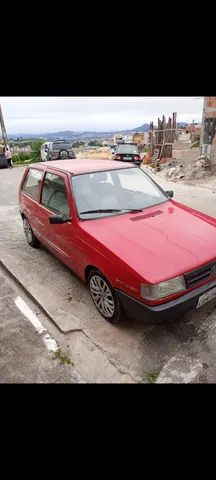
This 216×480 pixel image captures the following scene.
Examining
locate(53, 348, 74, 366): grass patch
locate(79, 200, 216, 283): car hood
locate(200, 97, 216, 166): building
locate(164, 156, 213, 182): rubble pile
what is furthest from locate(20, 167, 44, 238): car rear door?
locate(200, 97, 216, 166): building

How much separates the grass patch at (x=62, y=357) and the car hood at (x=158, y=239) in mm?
1020

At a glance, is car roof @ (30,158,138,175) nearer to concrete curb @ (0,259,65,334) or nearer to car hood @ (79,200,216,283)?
car hood @ (79,200,216,283)

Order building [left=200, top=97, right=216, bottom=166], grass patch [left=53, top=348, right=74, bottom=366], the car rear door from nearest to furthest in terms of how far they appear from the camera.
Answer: grass patch [left=53, top=348, right=74, bottom=366] → the car rear door → building [left=200, top=97, right=216, bottom=166]

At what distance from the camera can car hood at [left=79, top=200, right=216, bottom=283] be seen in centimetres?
248

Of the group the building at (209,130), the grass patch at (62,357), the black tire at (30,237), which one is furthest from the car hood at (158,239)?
the building at (209,130)

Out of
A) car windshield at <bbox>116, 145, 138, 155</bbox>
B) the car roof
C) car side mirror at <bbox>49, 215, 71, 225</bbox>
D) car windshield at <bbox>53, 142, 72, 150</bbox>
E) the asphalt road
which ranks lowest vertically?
the asphalt road

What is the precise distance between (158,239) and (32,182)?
8.82 ft

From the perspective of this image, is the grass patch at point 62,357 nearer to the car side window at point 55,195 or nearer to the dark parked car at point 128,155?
the car side window at point 55,195

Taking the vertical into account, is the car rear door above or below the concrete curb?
above

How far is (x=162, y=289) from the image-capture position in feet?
7.86

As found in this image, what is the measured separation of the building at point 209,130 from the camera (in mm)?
10391
